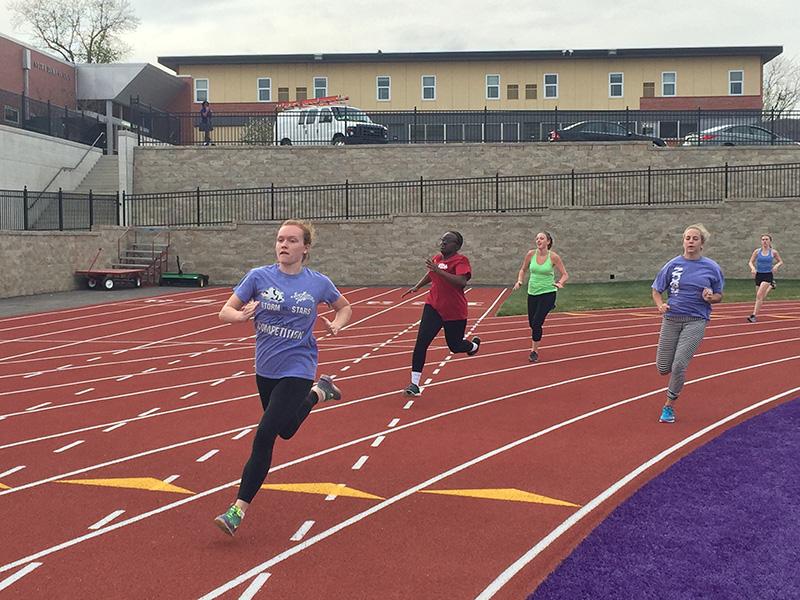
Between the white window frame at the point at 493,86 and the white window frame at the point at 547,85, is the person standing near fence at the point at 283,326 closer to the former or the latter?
the white window frame at the point at 493,86

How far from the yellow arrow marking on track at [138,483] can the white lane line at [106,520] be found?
0.53m

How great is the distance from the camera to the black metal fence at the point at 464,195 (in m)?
31.4

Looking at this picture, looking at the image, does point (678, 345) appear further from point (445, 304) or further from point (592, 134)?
point (592, 134)

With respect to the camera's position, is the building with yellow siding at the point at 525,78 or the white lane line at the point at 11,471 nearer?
the white lane line at the point at 11,471

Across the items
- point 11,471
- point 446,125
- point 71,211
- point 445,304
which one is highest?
point 446,125

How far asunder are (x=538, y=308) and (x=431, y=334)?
3.13 m

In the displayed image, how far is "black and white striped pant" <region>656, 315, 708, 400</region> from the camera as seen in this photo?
8289 millimetres

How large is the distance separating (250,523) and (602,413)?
467cm

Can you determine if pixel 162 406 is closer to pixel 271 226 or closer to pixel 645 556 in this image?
pixel 645 556

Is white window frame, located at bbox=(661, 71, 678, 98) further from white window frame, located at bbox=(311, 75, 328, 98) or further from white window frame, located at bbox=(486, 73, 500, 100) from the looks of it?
white window frame, located at bbox=(311, 75, 328, 98)

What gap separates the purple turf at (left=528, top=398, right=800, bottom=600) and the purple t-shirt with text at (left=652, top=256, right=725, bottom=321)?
164 centimetres

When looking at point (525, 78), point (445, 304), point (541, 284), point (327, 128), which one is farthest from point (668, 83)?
point (445, 304)

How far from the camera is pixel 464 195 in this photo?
109 feet

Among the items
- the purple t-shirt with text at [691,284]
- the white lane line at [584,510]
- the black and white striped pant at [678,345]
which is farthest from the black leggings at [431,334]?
the white lane line at [584,510]
